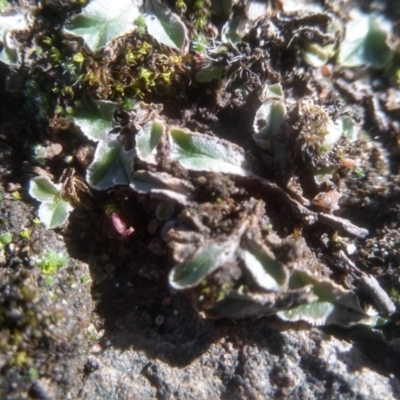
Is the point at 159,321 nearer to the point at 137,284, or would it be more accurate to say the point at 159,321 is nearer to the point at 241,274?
the point at 137,284

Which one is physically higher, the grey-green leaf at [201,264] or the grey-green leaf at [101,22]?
the grey-green leaf at [101,22]

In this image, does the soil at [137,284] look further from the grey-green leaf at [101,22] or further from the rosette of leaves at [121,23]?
the grey-green leaf at [101,22]

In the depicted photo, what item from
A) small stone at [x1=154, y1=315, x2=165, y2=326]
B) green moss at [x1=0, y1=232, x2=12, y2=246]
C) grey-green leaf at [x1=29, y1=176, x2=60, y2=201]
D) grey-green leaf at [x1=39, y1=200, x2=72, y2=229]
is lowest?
small stone at [x1=154, y1=315, x2=165, y2=326]

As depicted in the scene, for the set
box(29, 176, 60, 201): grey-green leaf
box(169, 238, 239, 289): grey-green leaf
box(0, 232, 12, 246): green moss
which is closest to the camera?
box(169, 238, 239, 289): grey-green leaf

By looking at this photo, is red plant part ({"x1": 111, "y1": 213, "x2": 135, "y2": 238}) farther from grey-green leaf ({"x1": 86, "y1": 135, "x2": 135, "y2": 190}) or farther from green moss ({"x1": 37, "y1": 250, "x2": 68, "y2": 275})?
green moss ({"x1": 37, "y1": 250, "x2": 68, "y2": 275})

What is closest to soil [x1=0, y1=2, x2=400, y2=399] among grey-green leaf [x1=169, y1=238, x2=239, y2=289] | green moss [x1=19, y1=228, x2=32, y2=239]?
green moss [x1=19, y1=228, x2=32, y2=239]

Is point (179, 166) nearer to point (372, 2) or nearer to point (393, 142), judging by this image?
point (393, 142)

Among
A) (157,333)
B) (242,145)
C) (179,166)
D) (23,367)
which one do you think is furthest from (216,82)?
(23,367)

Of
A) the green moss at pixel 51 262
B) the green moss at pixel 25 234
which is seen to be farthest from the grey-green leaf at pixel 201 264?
the green moss at pixel 25 234
